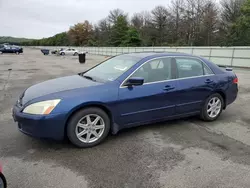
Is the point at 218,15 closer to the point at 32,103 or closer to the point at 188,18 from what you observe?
the point at 188,18

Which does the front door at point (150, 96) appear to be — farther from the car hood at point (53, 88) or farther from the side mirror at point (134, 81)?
the car hood at point (53, 88)

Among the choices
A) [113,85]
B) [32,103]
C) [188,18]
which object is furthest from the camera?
[188,18]

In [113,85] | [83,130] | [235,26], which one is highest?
[235,26]

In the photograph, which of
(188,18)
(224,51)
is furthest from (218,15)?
(224,51)

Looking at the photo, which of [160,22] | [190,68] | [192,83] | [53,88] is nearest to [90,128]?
[53,88]

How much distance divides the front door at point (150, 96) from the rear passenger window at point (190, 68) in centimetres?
23

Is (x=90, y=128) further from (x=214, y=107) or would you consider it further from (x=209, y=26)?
(x=209, y=26)

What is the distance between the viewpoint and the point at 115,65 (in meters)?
4.33

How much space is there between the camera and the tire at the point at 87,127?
10.9 feet

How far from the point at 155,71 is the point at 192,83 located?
2.74 ft

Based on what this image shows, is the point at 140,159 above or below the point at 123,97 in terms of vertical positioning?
below

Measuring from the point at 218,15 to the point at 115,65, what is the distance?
118 feet

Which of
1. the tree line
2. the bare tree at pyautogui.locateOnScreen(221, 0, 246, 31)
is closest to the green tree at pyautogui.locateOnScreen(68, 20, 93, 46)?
the tree line

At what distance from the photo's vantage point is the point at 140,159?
10.3 ft
